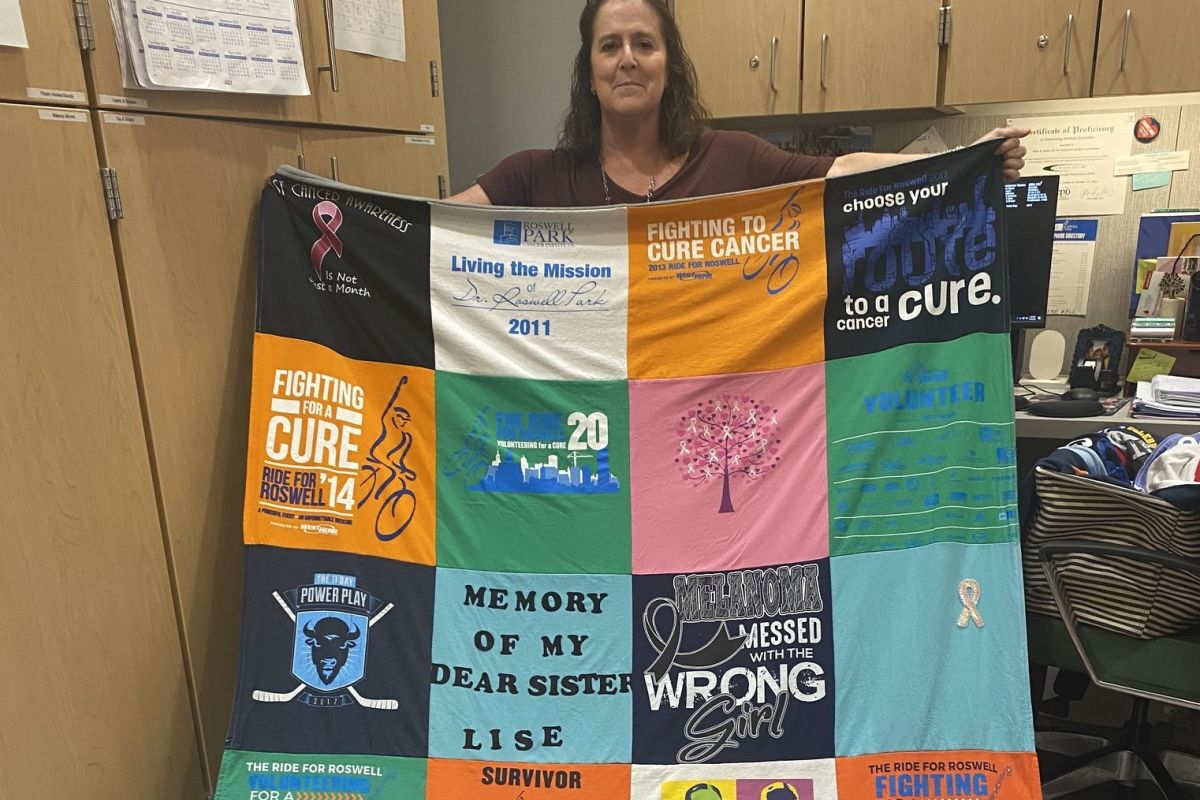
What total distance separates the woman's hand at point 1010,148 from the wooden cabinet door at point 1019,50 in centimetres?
101

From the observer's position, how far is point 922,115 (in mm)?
2664

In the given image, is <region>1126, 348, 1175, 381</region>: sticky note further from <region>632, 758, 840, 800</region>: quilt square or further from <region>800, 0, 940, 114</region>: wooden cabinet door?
<region>632, 758, 840, 800</region>: quilt square

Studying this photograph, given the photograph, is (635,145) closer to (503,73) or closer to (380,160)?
(380,160)

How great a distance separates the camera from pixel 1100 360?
8.05 feet

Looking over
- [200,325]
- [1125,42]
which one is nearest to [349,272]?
[200,325]

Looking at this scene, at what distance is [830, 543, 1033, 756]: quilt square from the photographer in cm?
148

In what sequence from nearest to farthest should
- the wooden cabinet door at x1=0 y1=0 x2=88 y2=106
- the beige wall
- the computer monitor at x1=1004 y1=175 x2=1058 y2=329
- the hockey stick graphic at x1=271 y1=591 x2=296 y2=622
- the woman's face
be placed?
the wooden cabinet door at x1=0 y1=0 x2=88 y2=106, the hockey stick graphic at x1=271 y1=591 x2=296 y2=622, the woman's face, the computer monitor at x1=1004 y1=175 x2=1058 y2=329, the beige wall

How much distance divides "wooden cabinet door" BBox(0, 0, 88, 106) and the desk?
2.25 metres

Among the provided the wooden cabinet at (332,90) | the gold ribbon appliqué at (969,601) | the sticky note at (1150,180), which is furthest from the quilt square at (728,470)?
the sticky note at (1150,180)

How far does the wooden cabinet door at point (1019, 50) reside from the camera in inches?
90.0

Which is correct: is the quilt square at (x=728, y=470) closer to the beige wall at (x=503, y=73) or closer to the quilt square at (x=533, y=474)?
the quilt square at (x=533, y=474)

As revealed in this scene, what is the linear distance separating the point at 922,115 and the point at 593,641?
209 cm

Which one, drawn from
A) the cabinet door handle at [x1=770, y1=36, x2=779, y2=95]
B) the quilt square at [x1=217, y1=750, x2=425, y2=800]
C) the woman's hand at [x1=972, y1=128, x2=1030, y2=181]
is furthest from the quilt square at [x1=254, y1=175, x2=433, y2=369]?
the cabinet door handle at [x1=770, y1=36, x2=779, y2=95]

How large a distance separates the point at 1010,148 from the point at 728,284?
578mm
